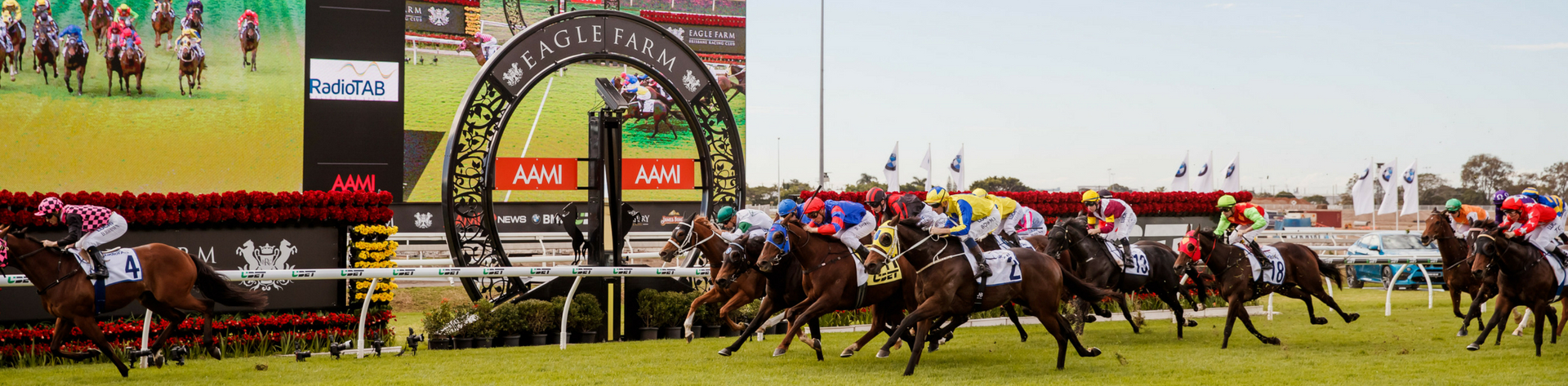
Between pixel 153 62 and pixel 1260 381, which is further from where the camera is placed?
pixel 153 62

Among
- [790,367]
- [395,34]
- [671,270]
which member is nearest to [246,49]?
[395,34]

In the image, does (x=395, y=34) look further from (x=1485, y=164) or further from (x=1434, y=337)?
(x=1485, y=164)

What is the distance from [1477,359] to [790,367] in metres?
4.43

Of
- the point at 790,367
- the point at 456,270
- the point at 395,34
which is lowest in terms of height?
the point at 790,367

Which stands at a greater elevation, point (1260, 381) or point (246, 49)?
point (246, 49)

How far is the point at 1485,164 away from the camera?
50156mm

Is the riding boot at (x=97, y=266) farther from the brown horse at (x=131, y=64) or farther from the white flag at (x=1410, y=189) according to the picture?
the white flag at (x=1410, y=189)

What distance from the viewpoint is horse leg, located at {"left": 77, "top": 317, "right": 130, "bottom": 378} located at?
6113mm

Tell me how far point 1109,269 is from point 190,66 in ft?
51.0

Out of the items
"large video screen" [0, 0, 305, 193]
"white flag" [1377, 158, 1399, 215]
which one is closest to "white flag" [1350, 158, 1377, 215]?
"white flag" [1377, 158, 1399, 215]

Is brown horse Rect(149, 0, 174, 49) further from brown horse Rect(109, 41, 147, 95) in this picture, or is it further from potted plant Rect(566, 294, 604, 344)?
potted plant Rect(566, 294, 604, 344)

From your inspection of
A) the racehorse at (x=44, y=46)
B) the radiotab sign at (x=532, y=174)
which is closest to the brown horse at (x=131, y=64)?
the racehorse at (x=44, y=46)

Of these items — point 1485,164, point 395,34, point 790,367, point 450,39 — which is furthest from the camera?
point 1485,164

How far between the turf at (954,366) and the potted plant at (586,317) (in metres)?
0.30
